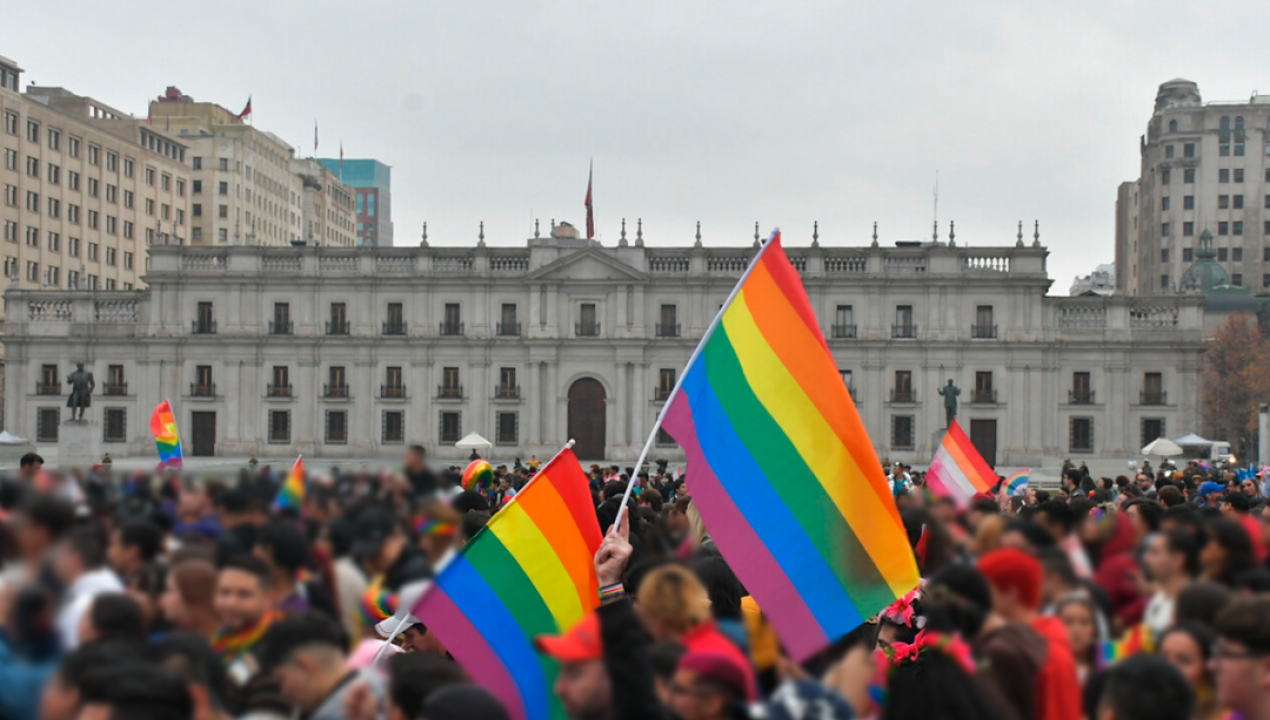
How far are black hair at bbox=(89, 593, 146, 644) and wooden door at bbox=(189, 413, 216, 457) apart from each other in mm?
57011

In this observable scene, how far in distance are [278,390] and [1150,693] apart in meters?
56.8

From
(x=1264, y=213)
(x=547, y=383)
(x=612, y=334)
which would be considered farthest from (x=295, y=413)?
(x=1264, y=213)

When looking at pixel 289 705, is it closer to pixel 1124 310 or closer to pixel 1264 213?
pixel 1124 310

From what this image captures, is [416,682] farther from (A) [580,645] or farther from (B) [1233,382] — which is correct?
(B) [1233,382]

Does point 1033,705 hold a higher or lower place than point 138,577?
lower

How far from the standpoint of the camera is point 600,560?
4957mm

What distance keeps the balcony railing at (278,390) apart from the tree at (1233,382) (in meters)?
45.8

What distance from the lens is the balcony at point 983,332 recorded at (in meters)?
55.3

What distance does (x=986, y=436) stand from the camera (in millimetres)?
55125

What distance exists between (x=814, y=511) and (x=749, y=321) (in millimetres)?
1023

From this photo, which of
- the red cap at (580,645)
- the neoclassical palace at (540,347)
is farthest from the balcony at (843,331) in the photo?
the red cap at (580,645)

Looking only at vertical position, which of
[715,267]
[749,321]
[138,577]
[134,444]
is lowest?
[134,444]

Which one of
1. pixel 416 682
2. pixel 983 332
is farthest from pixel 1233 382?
pixel 416 682

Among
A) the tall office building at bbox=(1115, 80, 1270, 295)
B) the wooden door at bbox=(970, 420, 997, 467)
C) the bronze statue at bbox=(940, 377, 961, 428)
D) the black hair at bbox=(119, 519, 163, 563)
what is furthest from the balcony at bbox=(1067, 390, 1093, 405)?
the black hair at bbox=(119, 519, 163, 563)
